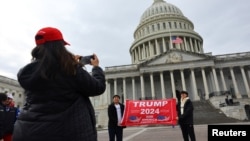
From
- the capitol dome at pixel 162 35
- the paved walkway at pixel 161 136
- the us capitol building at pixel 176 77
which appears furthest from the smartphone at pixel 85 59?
the capitol dome at pixel 162 35

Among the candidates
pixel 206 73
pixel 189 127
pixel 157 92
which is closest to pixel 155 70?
pixel 157 92

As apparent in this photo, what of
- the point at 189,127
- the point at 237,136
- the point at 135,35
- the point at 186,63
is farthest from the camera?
the point at 135,35

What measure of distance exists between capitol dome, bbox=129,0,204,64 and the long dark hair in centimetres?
5774

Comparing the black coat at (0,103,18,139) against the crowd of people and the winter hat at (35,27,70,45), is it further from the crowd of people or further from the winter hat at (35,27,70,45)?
the winter hat at (35,27,70,45)

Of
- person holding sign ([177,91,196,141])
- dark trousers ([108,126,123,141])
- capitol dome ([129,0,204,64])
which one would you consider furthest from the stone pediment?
dark trousers ([108,126,123,141])

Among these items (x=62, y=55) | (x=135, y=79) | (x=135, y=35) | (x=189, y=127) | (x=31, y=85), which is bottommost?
(x=189, y=127)

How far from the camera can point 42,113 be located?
7.67ft

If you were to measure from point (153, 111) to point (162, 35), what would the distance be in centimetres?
4933

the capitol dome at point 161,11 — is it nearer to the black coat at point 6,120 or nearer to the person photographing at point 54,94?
the black coat at point 6,120

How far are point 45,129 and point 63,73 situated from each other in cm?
63

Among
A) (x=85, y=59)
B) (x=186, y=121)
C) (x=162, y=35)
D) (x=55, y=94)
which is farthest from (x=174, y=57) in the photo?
(x=55, y=94)

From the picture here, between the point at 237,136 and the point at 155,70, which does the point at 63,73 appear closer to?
the point at 237,136

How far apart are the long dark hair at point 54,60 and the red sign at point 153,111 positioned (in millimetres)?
14182

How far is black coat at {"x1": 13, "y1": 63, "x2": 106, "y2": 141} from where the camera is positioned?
227cm
